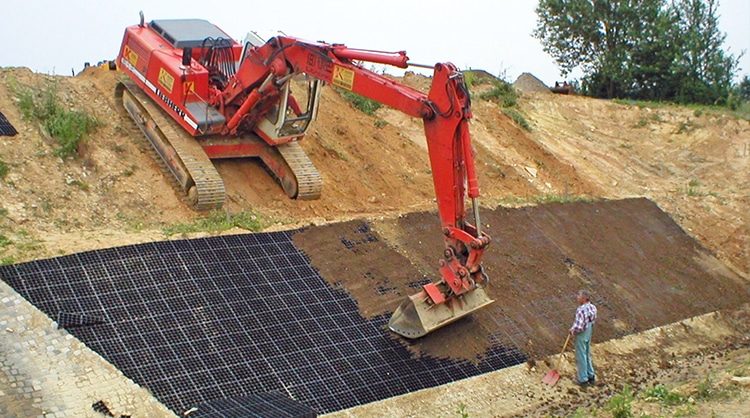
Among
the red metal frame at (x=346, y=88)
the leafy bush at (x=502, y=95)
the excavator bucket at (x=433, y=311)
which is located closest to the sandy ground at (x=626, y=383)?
the excavator bucket at (x=433, y=311)

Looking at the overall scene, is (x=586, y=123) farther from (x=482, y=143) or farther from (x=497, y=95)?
(x=482, y=143)

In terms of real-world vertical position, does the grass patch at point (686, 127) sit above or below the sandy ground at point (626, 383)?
above

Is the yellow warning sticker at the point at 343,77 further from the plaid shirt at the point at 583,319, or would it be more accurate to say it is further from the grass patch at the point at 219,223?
the plaid shirt at the point at 583,319

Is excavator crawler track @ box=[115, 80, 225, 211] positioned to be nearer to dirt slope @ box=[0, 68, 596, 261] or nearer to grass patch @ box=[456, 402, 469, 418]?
dirt slope @ box=[0, 68, 596, 261]

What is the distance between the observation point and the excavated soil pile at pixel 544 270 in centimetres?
1248

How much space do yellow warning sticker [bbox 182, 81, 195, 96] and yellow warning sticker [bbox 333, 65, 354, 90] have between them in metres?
2.86

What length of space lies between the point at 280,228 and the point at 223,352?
339 cm

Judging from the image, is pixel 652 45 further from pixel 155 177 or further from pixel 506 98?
pixel 155 177

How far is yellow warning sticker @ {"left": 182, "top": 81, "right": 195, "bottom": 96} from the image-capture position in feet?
46.5

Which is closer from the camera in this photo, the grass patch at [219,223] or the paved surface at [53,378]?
the paved surface at [53,378]

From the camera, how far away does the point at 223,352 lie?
A: 10617 millimetres

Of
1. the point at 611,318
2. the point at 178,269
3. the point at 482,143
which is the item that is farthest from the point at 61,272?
the point at 482,143

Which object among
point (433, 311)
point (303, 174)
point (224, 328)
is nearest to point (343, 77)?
point (303, 174)

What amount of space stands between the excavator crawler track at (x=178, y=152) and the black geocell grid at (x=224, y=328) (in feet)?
3.84
